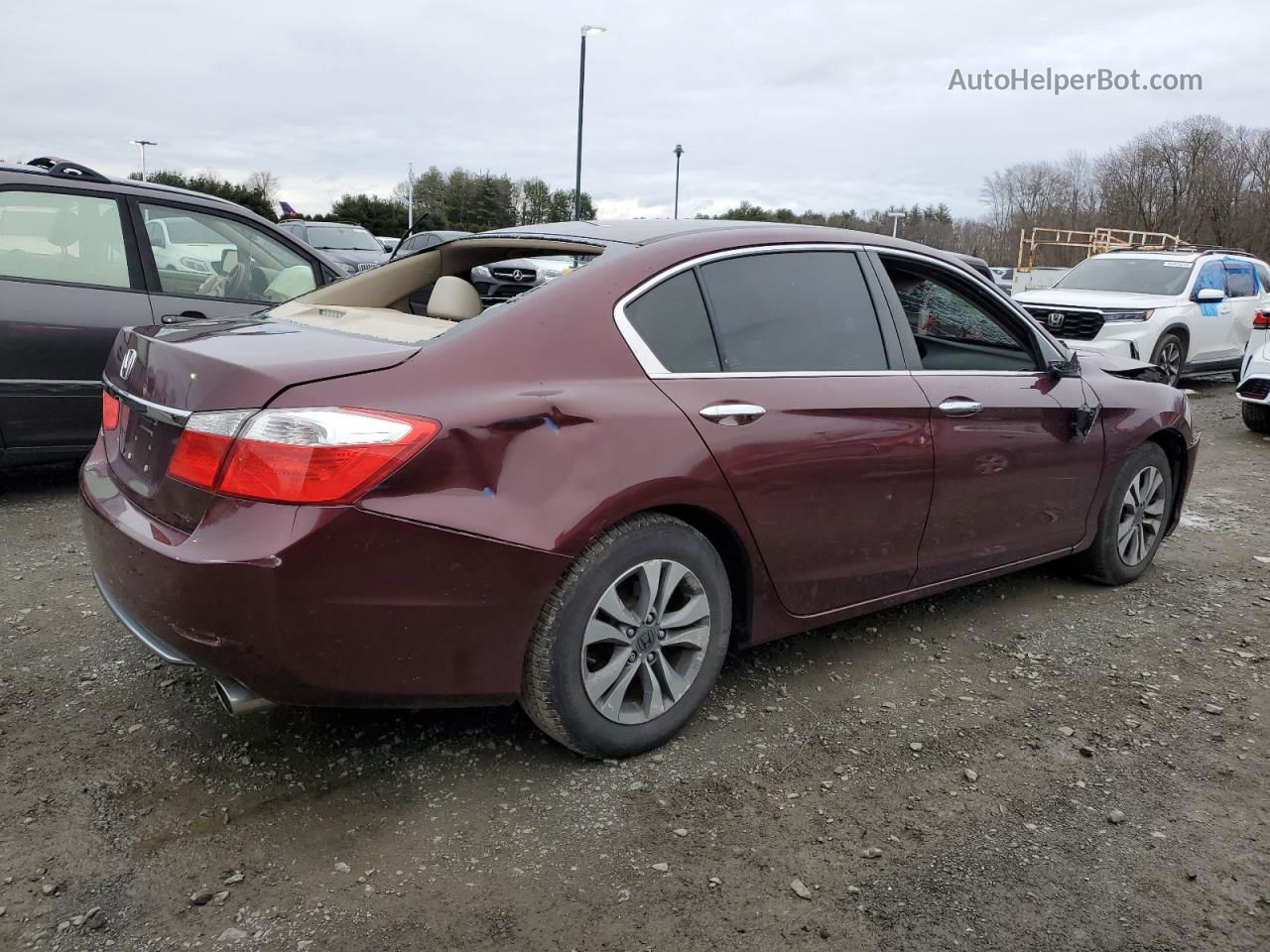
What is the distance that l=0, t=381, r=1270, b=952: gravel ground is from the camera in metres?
2.30

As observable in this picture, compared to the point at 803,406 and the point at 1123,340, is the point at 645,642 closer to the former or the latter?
the point at 803,406

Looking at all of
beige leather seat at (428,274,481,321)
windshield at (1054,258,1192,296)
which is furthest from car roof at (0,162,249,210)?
windshield at (1054,258,1192,296)

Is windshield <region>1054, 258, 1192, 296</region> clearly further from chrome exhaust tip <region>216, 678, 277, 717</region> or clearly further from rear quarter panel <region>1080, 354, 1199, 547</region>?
chrome exhaust tip <region>216, 678, 277, 717</region>

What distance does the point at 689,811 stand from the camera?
2.73 metres

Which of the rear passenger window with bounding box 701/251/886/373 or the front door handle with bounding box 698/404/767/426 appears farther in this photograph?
the rear passenger window with bounding box 701/251/886/373

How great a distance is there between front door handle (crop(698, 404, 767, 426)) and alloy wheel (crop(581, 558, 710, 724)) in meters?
0.43

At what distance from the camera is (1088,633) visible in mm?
4148

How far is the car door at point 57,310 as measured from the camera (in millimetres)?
5129

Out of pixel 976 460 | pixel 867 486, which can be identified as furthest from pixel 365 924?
pixel 976 460

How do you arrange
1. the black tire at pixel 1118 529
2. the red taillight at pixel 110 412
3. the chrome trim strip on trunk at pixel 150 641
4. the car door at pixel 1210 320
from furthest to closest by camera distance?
the car door at pixel 1210 320, the black tire at pixel 1118 529, the red taillight at pixel 110 412, the chrome trim strip on trunk at pixel 150 641

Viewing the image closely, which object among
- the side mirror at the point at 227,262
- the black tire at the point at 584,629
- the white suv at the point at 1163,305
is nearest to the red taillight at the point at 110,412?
the black tire at the point at 584,629

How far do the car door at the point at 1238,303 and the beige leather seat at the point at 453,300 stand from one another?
38.4 ft

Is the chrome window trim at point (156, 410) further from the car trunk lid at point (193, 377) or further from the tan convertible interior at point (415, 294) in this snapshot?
the tan convertible interior at point (415, 294)

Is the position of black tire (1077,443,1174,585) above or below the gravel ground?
above
